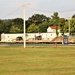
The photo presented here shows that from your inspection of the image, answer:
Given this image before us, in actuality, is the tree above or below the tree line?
above

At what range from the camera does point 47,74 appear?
15.6m

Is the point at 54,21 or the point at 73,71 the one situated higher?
the point at 54,21

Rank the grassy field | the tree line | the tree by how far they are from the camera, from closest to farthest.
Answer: the grassy field → the tree line → the tree

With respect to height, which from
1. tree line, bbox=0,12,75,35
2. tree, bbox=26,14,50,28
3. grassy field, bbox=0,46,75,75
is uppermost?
tree, bbox=26,14,50,28

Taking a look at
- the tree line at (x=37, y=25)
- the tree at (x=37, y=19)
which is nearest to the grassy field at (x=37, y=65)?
the tree line at (x=37, y=25)

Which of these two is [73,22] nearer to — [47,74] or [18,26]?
[18,26]

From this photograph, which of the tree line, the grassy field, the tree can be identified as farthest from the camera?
the tree

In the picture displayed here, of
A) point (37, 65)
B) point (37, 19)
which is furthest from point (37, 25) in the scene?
point (37, 65)

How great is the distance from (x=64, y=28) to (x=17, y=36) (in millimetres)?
24233

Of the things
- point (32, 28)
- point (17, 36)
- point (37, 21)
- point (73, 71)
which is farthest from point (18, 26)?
point (73, 71)

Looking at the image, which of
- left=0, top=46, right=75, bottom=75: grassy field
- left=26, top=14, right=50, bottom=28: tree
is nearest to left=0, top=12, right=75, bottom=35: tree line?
left=26, top=14, right=50, bottom=28: tree

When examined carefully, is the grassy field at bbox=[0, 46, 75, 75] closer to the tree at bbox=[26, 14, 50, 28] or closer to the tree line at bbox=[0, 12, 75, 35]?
the tree line at bbox=[0, 12, 75, 35]

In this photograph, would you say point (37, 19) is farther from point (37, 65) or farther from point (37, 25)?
point (37, 65)

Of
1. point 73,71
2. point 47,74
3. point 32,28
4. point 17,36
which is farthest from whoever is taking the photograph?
point 32,28
